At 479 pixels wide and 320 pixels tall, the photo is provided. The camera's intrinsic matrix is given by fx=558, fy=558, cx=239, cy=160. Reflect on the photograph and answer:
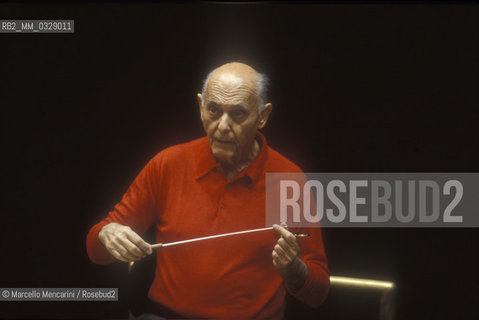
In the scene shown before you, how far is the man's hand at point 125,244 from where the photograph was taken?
7.09 feet

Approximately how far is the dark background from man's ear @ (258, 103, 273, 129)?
0.05 meters

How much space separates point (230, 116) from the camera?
222 cm

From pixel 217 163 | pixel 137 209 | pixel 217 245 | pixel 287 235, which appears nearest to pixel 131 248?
pixel 137 209

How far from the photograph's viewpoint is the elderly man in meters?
2.22

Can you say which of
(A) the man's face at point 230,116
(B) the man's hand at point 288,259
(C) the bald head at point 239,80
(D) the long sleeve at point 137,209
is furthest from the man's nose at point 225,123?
(B) the man's hand at point 288,259

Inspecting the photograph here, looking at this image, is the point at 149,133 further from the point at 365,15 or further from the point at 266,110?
the point at 365,15

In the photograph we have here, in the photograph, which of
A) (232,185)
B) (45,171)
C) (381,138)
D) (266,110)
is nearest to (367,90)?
(381,138)

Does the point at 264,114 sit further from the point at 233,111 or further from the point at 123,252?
the point at 123,252

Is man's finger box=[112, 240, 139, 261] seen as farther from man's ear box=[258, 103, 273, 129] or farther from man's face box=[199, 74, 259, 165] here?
man's ear box=[258, 103, 273, 129]

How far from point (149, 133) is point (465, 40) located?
1391 mm

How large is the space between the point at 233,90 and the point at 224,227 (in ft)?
1.80

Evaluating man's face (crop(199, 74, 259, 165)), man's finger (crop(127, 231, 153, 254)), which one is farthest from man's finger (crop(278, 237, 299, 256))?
man's finger (crop(127, 231, 153, 254))

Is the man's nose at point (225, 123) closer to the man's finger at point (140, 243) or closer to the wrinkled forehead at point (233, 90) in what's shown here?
the wrinkled forehead at point (233, 90)

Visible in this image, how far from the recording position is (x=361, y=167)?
2.37 metres
